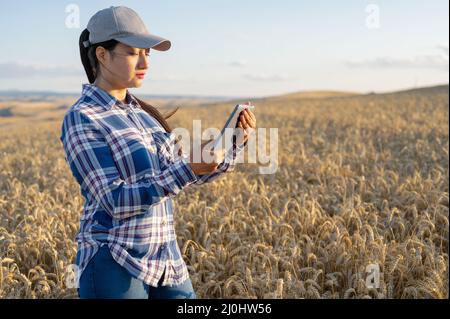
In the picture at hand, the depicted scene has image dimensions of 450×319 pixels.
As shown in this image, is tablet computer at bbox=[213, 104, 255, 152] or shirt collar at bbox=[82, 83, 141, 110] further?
shirt collar at bbox=[82, 83, 141, 110]

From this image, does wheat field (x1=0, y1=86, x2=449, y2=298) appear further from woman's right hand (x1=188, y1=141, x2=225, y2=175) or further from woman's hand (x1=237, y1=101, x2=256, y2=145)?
woman's right hand (x1=188, y1=141, x2=225, y2=175)

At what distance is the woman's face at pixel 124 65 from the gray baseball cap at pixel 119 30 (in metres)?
0.05

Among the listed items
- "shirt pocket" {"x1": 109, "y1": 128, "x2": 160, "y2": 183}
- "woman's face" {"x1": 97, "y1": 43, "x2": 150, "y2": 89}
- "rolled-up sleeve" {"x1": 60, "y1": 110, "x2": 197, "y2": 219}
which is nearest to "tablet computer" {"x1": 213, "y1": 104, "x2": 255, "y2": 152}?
"rolled-up sleeve" {"x1": 60, "y1": 110, "x2": 197, "y2": 219}

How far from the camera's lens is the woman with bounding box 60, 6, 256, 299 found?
2.04 metres

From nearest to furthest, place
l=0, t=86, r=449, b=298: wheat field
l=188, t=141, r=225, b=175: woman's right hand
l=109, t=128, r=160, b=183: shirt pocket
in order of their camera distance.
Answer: l=188, t=141, r=225, b=175: woman's right hand → l=109, t=128, r=160, b=183: shirt pocket → l=0, t=86, r=449, b=298: wheat field

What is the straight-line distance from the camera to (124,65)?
225 centimetres

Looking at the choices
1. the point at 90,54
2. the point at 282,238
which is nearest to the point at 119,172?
the point at 90,54

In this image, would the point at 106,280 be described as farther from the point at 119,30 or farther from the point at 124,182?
the point at 119,30

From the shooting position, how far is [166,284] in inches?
92.4

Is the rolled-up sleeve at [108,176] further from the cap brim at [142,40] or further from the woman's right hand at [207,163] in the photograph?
the cap brim at [142,40]

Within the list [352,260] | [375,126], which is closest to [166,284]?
[352,260]

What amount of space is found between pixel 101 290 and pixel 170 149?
0.77 meters

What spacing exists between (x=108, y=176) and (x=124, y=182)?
0.23ft
